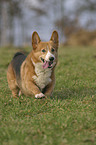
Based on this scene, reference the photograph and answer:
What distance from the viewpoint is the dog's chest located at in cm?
450

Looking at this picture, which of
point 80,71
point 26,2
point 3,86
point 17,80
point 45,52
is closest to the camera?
point 45,52

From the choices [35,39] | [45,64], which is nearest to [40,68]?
[45,64]

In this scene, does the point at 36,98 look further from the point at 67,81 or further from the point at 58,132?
the point at 67,81

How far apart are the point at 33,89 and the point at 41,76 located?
1.02 ft

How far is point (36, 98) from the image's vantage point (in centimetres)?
457

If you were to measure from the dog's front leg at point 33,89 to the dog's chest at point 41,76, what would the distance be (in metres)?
0.12

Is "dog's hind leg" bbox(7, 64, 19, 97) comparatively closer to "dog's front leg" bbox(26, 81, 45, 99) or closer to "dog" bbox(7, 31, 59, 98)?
"dog" bbox(7, 31, 59, 98)

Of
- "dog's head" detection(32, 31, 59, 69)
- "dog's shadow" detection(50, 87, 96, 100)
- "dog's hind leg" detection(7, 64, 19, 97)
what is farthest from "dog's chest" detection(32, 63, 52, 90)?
"dog's hind leg" detection(7, 64, 19, 97)

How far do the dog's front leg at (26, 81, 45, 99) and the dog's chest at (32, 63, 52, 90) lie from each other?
12cm

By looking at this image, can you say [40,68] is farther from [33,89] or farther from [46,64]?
[33,89]

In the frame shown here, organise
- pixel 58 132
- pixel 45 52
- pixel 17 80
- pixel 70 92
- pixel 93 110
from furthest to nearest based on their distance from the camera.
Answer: pixel 70 92
pixel 17 80
pixel 45 52
pixel 93 110
pixel 58 132

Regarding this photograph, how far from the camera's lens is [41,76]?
4.53 meters

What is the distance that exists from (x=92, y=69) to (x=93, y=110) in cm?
438

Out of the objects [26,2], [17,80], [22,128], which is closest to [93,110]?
[22,128]
